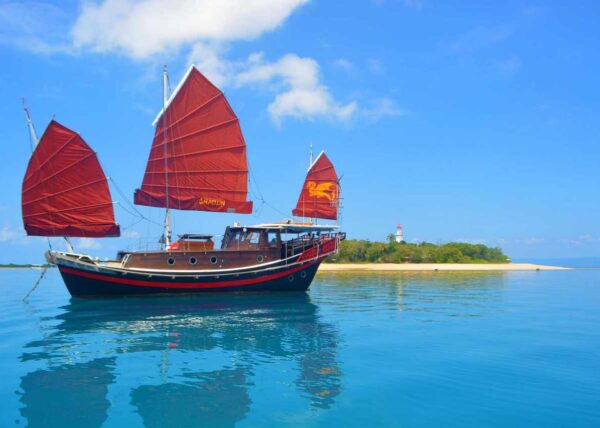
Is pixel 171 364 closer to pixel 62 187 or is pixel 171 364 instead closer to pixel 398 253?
pixel 62 187

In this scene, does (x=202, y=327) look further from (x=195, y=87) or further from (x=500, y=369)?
(x=195, y=87)

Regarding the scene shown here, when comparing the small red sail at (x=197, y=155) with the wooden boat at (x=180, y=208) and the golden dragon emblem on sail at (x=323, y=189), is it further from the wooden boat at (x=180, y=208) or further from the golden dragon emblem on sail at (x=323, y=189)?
the golden dragon emblem on sail at (x=323, y=189)

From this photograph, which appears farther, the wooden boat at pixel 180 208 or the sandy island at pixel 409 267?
the sandy island at pixel 409 267

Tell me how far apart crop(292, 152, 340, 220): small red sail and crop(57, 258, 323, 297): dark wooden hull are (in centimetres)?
779

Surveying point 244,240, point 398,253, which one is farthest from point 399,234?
point 244,240

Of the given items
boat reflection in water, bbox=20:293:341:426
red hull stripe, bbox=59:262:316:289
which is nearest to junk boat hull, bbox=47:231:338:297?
red hull stripe, bbox=59:262:316:289

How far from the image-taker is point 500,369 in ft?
30.5

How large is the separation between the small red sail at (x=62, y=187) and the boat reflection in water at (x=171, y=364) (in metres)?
5.77

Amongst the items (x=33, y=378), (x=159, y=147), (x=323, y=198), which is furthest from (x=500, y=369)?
(x=323, y=198)

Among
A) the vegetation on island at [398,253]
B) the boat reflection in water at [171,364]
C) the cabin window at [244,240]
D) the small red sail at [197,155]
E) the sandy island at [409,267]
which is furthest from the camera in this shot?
the vegetation on island at [398,253]

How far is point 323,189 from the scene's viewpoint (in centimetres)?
3098

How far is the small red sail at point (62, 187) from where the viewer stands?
2105 centimetres

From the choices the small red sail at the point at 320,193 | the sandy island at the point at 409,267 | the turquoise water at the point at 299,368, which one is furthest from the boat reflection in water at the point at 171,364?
the sandy island at the point at 409,267

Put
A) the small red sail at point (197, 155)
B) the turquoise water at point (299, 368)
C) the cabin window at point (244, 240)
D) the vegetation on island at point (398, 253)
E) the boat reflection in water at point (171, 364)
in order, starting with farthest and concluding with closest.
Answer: the vegetation on island at point (398, 253)
the small red sail at point (197, 155)
the cabin window at point (244, 240)
the boat reflection in water at point (171, 364)
the turquoise water at point (299, 368)
